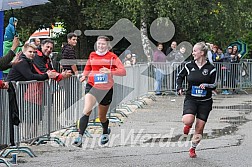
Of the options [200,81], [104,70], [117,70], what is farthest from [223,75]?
[200,81]

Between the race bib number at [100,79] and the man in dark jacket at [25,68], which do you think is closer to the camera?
the man in dark jacket at [25,68]

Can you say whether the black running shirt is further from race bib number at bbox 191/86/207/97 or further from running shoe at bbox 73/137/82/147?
running shoe at bbox 73/137/82/147

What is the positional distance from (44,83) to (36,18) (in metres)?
22.1

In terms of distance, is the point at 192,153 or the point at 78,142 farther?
the point at 78,142

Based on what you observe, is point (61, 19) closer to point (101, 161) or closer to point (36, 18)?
point (36, 18)

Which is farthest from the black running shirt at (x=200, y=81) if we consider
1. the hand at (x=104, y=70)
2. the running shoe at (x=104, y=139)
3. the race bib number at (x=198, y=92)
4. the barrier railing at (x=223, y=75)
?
the barrier railing at (x=223, y=75)

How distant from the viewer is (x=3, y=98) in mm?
10039

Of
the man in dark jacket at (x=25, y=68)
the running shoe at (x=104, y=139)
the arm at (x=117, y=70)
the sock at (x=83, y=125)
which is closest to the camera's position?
the man in dark jacket at (x=25, y=68)

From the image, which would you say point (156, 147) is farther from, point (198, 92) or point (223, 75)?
point (223, 75)

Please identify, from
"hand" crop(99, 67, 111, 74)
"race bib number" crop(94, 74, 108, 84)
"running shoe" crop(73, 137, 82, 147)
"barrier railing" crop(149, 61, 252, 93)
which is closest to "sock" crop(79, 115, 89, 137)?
"running shoe" crop(73, 137, 82, 147)

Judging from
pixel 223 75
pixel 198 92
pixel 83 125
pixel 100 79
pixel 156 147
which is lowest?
pixel 156 147

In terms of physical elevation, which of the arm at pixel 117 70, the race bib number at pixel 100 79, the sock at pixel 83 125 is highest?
the arm at pixel 117 70

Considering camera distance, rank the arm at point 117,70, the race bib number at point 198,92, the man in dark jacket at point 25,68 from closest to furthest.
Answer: the race bib number at point 198,92 → the man in dark jacket at point 25,68 → the arm at point 117,70

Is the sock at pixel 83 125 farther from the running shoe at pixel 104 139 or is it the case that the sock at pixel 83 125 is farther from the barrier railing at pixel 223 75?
the barrier railing at pixel 223 75
